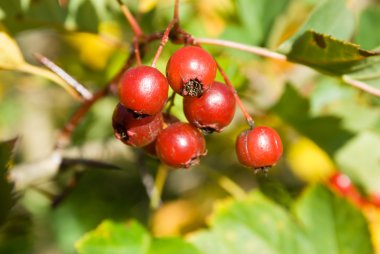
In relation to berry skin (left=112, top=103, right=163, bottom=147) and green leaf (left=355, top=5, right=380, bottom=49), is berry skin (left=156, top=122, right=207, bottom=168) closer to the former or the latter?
berry skin (left=112, top=103, right=163, bottom=147)

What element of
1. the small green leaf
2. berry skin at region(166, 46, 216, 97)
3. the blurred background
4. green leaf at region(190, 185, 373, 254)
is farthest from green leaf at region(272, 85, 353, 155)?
berry skin at region(166, 46, 216, 97)

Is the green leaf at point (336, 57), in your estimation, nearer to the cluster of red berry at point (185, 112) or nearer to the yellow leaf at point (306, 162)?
the cluster of red berry at point (185, 112)

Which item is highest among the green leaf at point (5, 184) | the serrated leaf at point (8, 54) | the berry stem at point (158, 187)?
the serrated leaf at point (8, 54)

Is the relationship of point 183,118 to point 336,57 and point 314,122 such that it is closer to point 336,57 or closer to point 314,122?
point 336,57

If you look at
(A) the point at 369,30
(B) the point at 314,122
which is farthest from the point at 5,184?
(A) the point at 369,30

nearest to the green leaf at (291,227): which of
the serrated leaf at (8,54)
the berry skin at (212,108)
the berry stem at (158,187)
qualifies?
the berry stem at (158,187)
